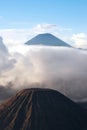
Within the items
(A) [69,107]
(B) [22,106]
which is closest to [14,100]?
(B) [22,106]

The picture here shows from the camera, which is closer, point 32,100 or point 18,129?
point 18,129

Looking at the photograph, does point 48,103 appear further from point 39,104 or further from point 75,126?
point 75,126

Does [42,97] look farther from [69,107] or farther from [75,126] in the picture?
[75,126]

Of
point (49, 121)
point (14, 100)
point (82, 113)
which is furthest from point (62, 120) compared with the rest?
point (14, 100)

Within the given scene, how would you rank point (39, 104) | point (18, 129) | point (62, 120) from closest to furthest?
point (18, 129)
point (62, 120)
point (39, 104)

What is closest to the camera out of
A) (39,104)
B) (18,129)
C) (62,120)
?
(18,129)

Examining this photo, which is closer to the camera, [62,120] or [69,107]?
[62,120]
